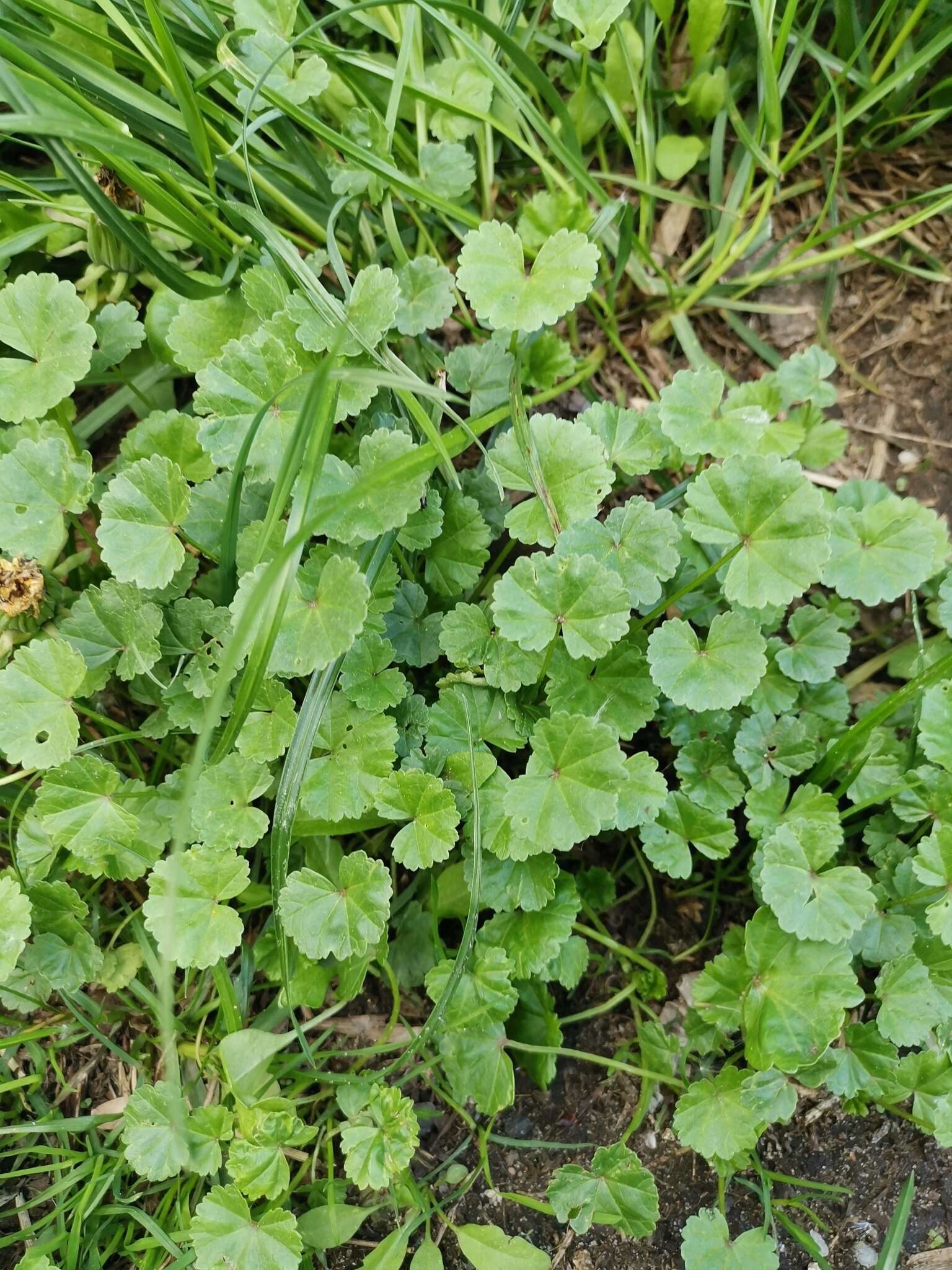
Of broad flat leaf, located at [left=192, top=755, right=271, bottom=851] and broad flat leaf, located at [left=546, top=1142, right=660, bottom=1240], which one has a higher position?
broad flat leaf, located at [left=192, top=755, right=271, bottom=851]

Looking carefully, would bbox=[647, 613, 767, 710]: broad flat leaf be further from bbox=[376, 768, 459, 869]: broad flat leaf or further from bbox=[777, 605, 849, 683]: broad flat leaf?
bbox=[376, 768, 459, 869]: broad flat leaf

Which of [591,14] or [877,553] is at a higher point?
[591,14]

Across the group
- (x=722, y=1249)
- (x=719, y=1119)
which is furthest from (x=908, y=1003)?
(x=722, y=1249)

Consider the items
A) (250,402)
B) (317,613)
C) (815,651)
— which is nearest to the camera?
(317,613)

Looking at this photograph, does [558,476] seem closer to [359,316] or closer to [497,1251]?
[359,316]

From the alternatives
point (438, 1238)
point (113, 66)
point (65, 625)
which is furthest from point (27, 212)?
point (438, 1238)

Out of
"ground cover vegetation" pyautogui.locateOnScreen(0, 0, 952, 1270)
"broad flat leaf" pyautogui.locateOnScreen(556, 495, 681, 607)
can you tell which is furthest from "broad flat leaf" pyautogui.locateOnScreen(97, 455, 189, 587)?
"broad flat leaf" pyautogui.locateOnScreen(556, 495, 681, 607)
